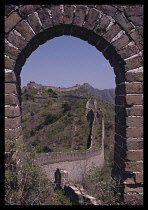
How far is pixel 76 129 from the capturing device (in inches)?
1183

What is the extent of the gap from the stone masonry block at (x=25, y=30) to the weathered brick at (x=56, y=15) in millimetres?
401

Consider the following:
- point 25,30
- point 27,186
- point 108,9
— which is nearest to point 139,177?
point 27,186

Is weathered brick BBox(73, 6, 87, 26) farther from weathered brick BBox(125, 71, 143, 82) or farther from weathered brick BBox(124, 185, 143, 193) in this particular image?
weathered brick BBox(124, 185, 143, 193)

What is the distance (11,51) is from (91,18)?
1.32 meters

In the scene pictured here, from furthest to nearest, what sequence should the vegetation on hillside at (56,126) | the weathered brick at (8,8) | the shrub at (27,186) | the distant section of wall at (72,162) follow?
the vegetation on hillside at (56,126) → the distant section of wall at (72,162) → the weathered brick at (8,8) → the shrub at (27,186)

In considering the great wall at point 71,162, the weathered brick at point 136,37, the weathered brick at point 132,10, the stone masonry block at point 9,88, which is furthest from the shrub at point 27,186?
the great wall at point 71,162

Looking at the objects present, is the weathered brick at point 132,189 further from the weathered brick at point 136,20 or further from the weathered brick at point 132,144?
the weathered brick at point 136,20

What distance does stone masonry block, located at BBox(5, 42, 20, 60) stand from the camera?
11.0 feet

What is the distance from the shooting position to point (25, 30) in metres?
3.38

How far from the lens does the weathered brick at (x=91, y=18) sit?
3.44m

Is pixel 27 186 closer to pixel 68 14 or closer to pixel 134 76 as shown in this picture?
pixel 134 76
